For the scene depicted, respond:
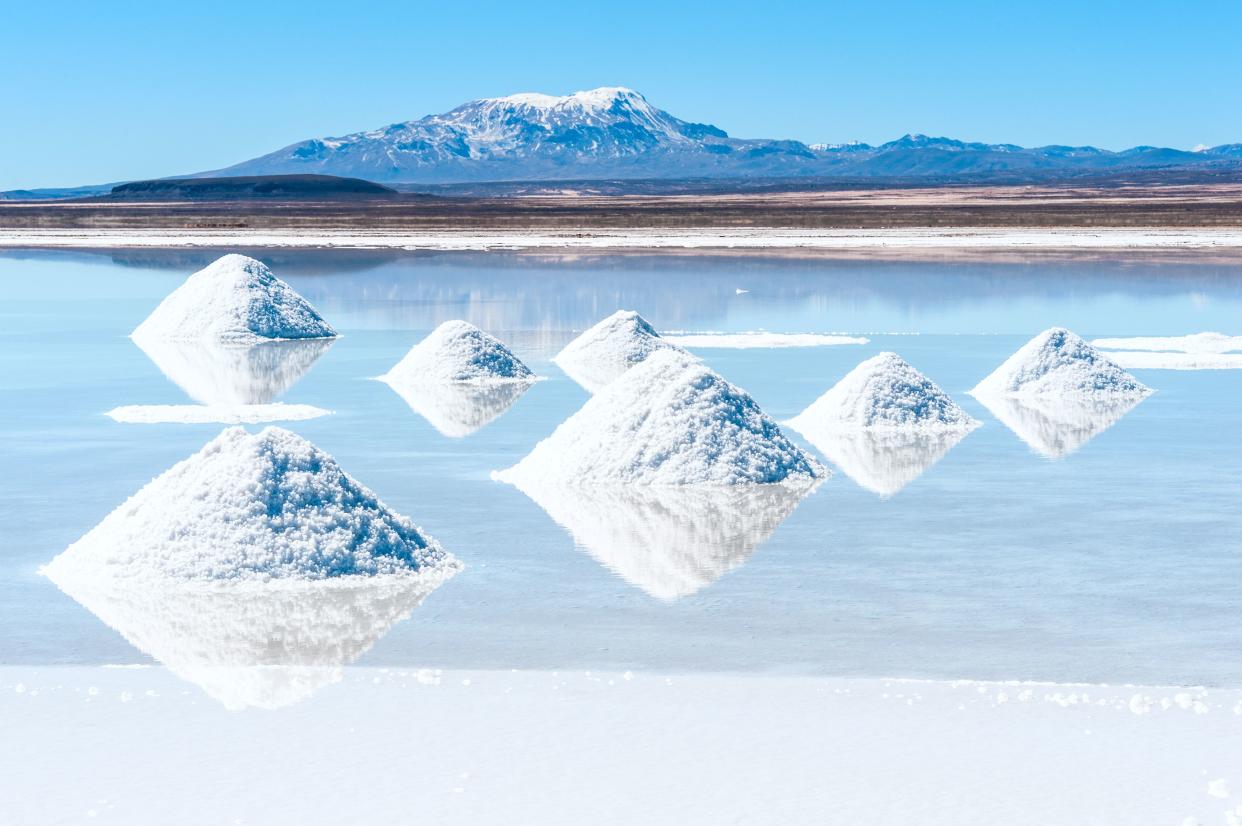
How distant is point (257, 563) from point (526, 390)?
6.35 meters

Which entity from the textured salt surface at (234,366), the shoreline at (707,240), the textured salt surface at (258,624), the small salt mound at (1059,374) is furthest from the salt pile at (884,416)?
the shoreline at (707,240)

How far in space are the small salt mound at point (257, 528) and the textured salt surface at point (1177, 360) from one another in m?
8.50

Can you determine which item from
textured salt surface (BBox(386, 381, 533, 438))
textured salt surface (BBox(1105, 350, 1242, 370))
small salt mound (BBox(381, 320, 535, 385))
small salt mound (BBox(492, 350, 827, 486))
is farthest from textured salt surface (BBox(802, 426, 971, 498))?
textured salt surface (BBox(1105, 350, 1242, 370))

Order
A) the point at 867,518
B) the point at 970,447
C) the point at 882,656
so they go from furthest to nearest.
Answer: the point at 970,447
the point at 867,518
the point at 882,656

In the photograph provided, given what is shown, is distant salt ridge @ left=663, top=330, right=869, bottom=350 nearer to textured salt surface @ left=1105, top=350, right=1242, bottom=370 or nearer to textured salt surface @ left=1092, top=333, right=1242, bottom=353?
textured salt surface @ left=1092, top=333, right=1242, bottom=353

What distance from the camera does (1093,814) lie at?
3881 millimetres

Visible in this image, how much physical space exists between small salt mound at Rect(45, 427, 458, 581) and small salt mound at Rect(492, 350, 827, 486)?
6.30 feet

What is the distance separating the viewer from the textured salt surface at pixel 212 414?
10.5m

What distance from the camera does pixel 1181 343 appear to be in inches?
600

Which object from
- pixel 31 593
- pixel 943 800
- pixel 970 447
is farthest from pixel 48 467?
pixel 943 800

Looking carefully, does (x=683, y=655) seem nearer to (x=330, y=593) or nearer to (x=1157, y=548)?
(x=330, y=593)

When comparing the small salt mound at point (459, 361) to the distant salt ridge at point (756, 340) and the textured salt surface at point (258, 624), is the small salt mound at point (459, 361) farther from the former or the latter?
the textured salt surface at point (258, 624)

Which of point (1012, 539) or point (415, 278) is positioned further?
point (415, 278)

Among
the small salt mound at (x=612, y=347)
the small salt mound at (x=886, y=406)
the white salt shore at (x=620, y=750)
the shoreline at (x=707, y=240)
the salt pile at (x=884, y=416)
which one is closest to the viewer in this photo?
the white salt shore at (x=620, y=750)
